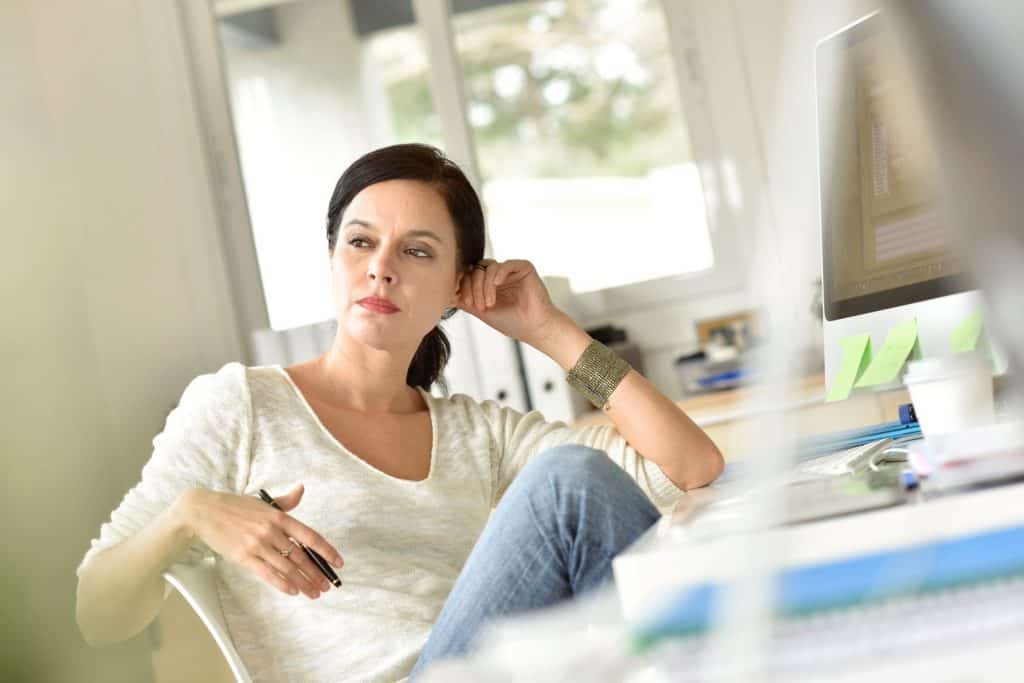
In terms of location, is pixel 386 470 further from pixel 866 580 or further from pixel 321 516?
pixel 866 580

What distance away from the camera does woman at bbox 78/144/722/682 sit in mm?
1310

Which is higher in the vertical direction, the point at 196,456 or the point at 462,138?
the point at 462,138

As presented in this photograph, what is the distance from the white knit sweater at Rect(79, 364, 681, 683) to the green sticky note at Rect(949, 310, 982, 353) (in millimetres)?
447

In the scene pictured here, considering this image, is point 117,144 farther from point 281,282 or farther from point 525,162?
point 525,162

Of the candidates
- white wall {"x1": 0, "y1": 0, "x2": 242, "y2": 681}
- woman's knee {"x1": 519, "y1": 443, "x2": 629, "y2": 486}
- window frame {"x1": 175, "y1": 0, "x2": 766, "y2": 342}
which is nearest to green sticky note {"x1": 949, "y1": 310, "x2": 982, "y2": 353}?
woman's knee {"x1": 519, "y1": 443, "x2": 629, "y2": 486}

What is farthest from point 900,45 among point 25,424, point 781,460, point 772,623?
point 25,424

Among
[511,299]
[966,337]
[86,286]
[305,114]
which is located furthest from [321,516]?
[305,114]

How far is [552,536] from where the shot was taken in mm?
1197

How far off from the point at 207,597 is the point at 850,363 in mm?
891

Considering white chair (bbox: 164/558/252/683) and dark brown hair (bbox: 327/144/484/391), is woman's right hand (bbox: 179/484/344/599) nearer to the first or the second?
white chair (bbox: 164/558/252/683)

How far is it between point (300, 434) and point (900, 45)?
1.29 meters

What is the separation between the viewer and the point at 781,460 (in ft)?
1.61

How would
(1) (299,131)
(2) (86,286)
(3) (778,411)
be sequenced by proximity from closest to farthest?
(3) (778,411), (2) (86,286), (1) (299,131)

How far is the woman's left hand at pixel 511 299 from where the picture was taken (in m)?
1.87
